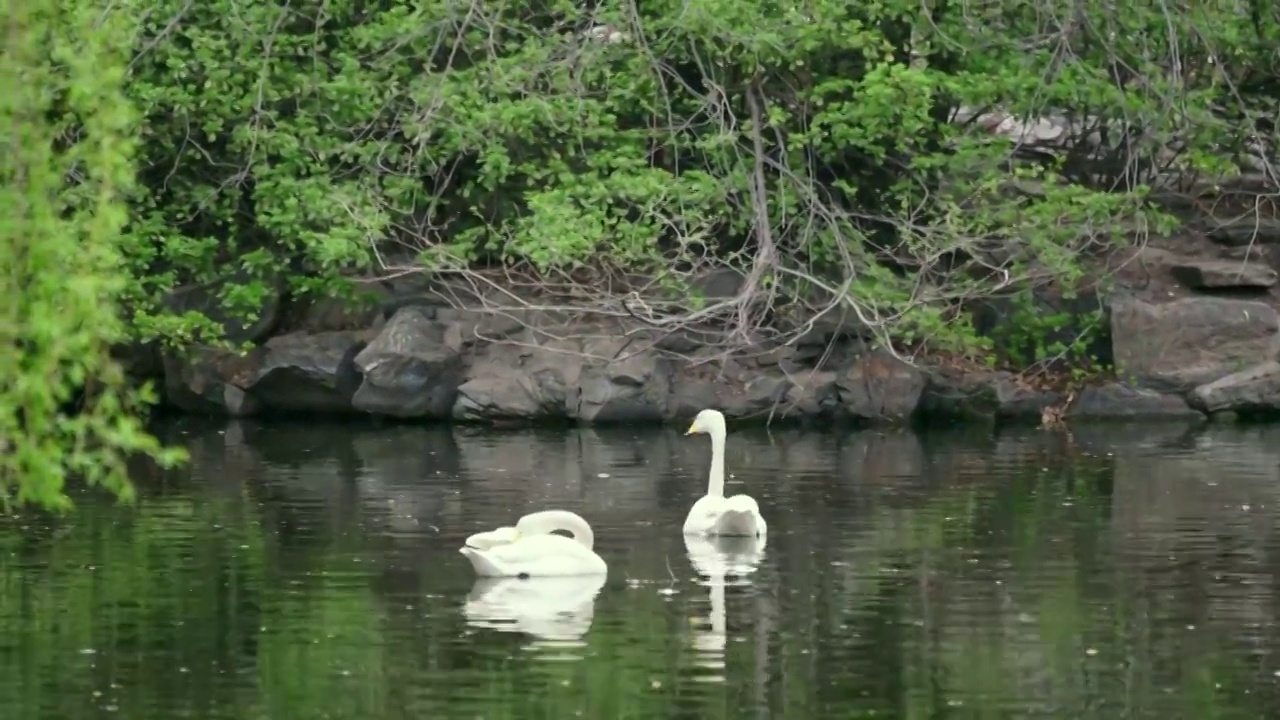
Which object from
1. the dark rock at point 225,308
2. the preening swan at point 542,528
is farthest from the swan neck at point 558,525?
the dark rock at point 225,308

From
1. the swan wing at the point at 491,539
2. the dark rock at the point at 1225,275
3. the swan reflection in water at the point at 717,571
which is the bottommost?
the swan reflection in water at the point at 717,571

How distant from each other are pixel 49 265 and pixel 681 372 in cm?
2085

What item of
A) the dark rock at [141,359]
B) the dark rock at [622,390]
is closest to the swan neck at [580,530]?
the dark rock at [622,390]

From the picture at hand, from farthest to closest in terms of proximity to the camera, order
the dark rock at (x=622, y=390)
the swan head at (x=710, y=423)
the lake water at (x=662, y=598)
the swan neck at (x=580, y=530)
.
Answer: the dark rock at (x=622, y=390)
the swan head at (x=710, y=423)
the swan neck at (x=580, y=530)
the lake water at (x=662, y=598)

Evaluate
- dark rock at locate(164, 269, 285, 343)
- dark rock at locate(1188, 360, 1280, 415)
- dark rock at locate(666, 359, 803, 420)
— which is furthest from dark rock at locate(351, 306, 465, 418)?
dark rock at locate(1188, 360, 1280, 415)

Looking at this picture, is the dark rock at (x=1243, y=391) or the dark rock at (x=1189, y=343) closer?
the dark rock at (x=1243, y=391)

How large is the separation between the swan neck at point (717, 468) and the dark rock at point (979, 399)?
8117 millimetres

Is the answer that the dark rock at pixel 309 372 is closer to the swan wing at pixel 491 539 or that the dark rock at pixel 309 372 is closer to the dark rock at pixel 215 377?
the dark rock at pixel 215 377

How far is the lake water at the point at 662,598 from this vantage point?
12.3 meters

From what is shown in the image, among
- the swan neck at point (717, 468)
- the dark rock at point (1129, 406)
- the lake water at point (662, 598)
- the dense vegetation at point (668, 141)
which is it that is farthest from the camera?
the dark rock at point (1129, 406)

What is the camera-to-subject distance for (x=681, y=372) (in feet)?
94.1

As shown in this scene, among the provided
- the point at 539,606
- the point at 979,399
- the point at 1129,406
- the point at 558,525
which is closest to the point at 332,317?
the point at 979,399

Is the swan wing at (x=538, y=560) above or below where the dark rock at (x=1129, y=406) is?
below

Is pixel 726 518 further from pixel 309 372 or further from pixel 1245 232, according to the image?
pixel 1245 232
